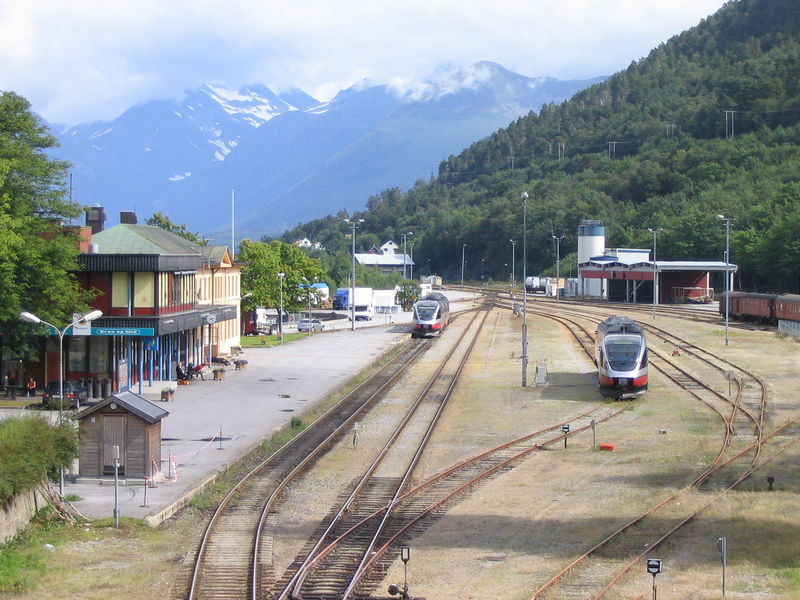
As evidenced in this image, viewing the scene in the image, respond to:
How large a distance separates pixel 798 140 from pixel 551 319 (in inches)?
3948

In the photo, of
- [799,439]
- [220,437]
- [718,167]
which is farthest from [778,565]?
[718,167]

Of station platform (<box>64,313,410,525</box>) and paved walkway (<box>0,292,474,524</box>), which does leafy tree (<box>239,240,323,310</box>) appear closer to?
paved walkway (<box>0,292,474,524</box>)

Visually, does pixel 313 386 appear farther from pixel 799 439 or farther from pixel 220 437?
pixel 799 439

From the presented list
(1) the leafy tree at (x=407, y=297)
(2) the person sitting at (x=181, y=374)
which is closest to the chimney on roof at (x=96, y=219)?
(2) the person sitting at (x=181, y=374)

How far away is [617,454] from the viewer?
2867cm

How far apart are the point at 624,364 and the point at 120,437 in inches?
793

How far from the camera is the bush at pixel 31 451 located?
19.4 m

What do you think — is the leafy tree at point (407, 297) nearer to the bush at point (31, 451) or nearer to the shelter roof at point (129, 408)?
the shelter roof at point (129, 408)

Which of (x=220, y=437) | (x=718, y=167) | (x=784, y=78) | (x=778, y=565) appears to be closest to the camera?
(x=778, y=565)

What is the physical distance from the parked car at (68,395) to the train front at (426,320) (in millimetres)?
32829

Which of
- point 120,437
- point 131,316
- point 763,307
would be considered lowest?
point 120,437

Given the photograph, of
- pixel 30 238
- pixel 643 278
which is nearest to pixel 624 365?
pixel 30 238

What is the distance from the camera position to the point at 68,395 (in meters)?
37.9

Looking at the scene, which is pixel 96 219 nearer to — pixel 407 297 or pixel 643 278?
pixel 407 297
